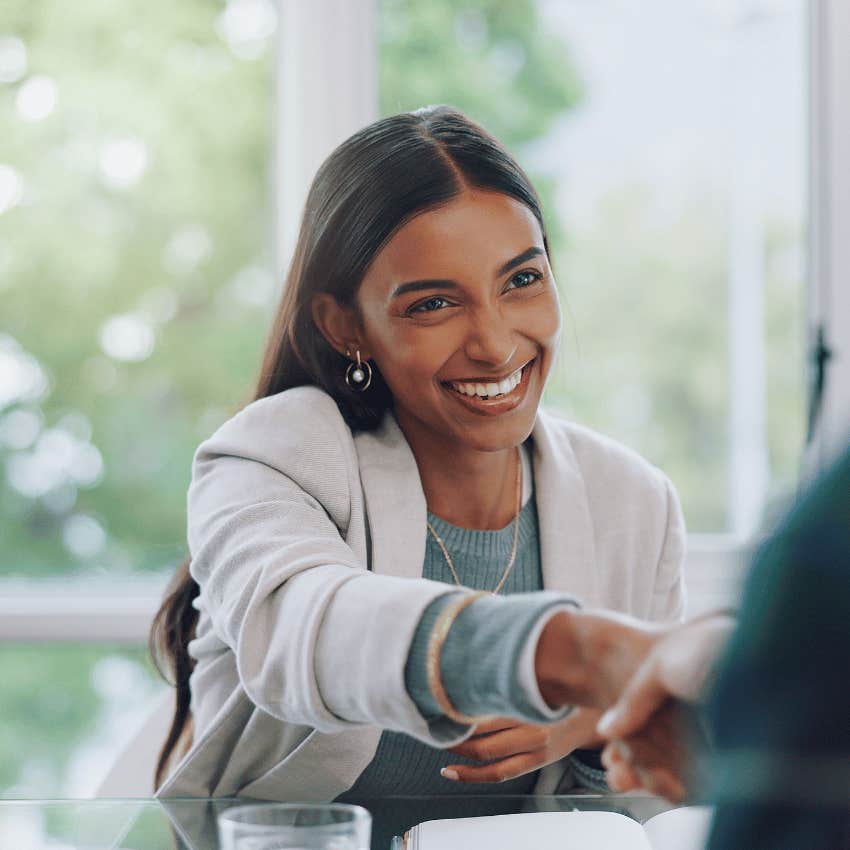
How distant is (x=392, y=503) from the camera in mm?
1292

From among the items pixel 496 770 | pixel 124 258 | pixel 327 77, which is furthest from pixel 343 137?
pixel 496 770

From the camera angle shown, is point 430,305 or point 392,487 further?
point 392,487

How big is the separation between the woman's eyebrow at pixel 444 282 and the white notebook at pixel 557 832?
0.50 metres

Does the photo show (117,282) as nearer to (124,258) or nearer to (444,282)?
(124,258)

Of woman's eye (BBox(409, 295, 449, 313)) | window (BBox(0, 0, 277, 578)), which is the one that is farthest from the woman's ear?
window (BBox(0, 0, 277, 578))

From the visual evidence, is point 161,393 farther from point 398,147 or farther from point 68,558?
point 398,147

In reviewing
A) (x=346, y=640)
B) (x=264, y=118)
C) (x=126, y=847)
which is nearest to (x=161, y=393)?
(x=264, y=118)

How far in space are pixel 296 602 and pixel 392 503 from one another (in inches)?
16.1

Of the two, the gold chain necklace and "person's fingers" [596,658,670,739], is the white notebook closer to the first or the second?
"person's fingers" [596,658,670,739]

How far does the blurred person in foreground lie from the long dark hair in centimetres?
75

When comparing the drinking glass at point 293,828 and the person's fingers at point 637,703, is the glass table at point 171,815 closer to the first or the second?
the drinking glass at point 293,828

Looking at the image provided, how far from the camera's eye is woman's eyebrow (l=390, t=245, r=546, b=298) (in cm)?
117

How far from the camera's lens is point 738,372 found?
8.45ft

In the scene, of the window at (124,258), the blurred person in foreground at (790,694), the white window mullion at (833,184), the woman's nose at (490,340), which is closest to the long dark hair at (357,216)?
the woman's nose at (490,340)
